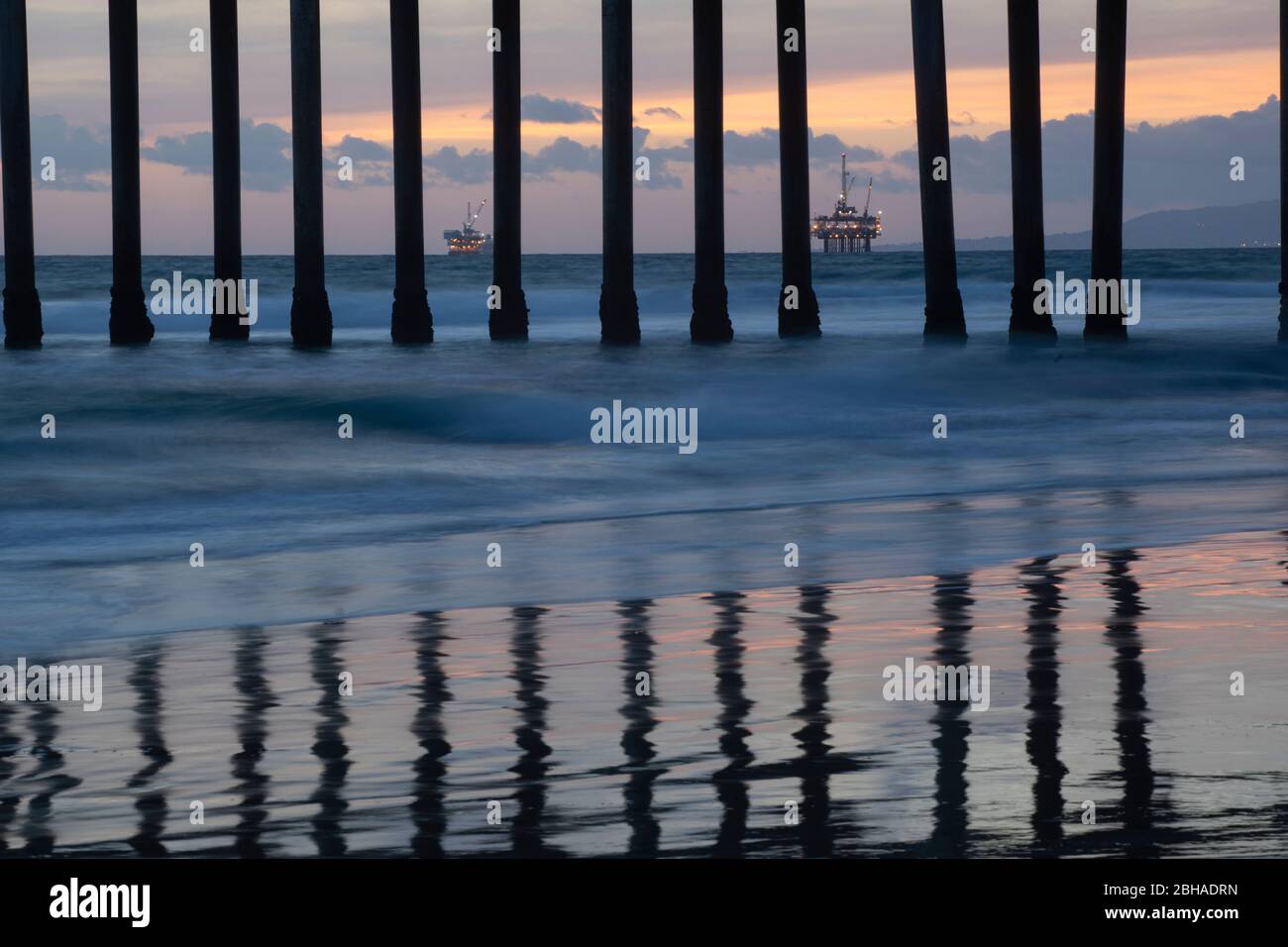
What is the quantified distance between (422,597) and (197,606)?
1.21 metres

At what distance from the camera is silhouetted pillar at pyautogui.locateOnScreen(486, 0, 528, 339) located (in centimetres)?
2802

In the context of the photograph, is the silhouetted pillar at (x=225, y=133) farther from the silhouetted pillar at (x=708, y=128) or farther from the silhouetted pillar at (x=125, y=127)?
the silhouetted pillar at (x=708, y=128)

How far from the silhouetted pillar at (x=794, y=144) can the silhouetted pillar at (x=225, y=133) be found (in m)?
8.23

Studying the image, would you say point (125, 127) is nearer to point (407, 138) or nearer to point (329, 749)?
point (407, 138)

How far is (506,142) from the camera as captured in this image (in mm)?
28344

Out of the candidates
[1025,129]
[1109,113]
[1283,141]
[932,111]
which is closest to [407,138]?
[932,111]

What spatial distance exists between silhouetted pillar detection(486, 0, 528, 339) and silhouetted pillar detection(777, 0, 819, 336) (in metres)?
3.97

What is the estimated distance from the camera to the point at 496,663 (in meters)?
8.03

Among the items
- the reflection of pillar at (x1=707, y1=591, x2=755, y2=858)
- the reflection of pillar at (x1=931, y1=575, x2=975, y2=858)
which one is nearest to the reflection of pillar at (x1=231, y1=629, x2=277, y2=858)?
the reflection of pillar at (x1=707, y1=591, x2=755, y2=858)

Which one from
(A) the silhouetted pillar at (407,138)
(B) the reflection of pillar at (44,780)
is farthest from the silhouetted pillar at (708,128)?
(B) the reflection of pillar at (44,780)

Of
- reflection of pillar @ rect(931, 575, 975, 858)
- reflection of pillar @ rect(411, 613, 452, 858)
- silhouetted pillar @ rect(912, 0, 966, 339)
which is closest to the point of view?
reflection of pillar @ rect(931, 575, 975, 858)

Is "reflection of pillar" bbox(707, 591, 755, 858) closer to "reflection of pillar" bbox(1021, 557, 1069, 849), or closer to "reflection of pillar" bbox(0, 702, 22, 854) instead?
"reflection of pillar" bbox(1021, 557, 1069, 849)
